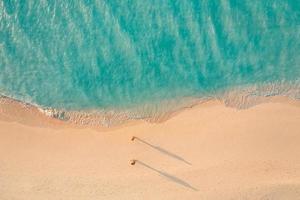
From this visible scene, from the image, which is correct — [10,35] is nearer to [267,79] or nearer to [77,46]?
[77,46]

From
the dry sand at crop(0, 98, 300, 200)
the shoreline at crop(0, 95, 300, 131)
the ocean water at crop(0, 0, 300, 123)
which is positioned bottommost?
the dry sand at crop(0, 98, 300, 200)

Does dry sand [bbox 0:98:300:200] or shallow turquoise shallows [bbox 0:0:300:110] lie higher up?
shallow turquoise shallows [bbox 0:0:300:110]

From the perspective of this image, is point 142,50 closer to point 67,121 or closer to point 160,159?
point 67,121

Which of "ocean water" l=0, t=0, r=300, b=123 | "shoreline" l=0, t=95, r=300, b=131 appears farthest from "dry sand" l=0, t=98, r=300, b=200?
"ocean water" l=0, t=0, r=300, b=123

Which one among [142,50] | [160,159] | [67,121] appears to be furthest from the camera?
[142,50]

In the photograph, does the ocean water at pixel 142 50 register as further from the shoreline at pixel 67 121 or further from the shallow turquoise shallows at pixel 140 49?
the shoreline at pixel 67 121

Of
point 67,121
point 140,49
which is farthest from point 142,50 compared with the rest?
point 67,121

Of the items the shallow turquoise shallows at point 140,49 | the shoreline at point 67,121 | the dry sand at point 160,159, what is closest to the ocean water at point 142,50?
the shallow turquoise shallows at point 140,49

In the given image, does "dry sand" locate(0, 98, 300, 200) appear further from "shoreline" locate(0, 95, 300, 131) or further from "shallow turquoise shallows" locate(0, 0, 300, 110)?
"shallow turquoise shallows" locate(0, 0, 300, 110)

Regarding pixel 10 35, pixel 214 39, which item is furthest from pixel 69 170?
pixel 214 39
